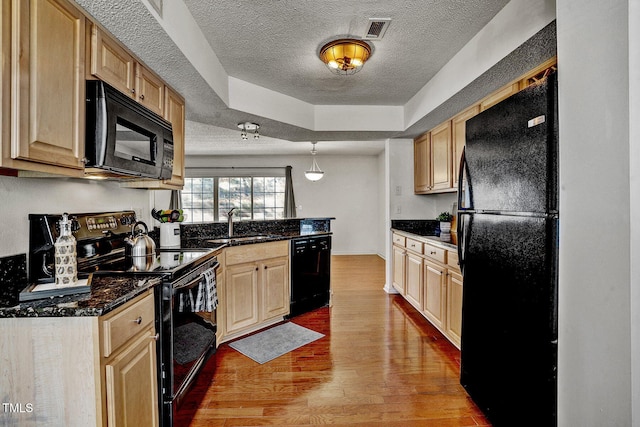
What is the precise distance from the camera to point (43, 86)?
1.26 meters

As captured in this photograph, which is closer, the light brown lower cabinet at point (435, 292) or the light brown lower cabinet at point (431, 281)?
the light brown lower cabinet at point (431, 281)

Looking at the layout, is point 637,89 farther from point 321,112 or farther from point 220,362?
point 321,112

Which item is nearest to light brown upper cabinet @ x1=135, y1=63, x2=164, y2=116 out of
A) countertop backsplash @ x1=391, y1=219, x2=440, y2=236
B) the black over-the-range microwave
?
the black over-the-range microwave

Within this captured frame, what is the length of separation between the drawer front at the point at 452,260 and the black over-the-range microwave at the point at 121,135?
225 centimetres

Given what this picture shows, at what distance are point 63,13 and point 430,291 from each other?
3.19 metres

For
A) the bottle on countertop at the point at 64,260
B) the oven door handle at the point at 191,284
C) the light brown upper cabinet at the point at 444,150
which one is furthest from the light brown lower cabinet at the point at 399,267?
the bottle on countertop at the point at 64,260

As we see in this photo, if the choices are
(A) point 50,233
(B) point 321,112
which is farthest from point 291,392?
(B) point 321,112

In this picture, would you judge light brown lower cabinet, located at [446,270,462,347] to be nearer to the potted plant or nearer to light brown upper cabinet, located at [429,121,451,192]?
the potted plant

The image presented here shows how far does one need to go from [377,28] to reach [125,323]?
2.17m

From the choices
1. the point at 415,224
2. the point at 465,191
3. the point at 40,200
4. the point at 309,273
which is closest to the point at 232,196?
the point at 309,273

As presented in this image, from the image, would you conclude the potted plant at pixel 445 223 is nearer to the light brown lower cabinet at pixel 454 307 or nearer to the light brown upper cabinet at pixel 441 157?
the light brown upper cabinet at pixel 441 157

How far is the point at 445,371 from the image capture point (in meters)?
2.39

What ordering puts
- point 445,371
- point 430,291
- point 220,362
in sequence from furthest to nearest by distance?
point 430,291
point 220,362
point 445,371

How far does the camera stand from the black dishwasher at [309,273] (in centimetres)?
355
